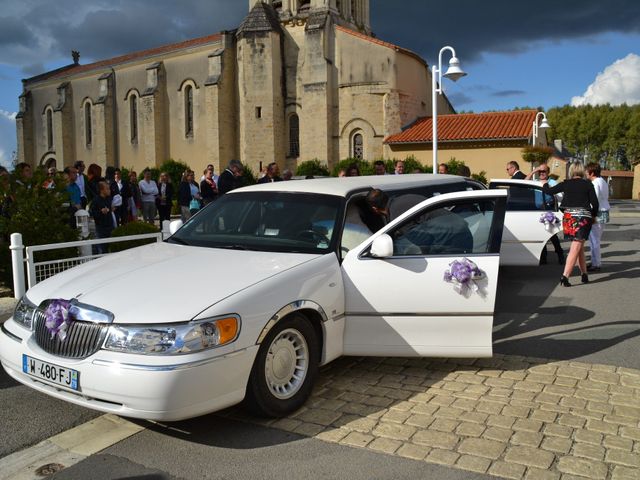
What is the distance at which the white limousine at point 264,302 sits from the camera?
12.0 ft

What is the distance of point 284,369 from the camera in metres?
4.32

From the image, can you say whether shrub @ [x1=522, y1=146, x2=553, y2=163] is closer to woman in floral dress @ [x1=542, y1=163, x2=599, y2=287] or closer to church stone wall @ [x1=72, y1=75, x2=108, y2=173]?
woman in floral dress @ [x1=542, y1=163, x2=599, y2=287]

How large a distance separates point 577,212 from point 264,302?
22.5 feet

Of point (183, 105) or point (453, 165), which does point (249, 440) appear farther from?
point (183, 105)

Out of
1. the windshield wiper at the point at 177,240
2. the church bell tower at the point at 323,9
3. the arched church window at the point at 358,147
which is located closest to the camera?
the windshield wiper at the point at 177,240

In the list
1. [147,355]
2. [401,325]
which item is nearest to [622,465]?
[401,325]

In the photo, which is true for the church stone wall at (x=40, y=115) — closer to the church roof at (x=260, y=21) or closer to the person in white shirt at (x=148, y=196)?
the church roof at (x=260, y=21)

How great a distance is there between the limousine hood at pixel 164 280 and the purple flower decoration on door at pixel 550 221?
20.3ft

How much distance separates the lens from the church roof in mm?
34875

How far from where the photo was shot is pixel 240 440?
397 centimetres

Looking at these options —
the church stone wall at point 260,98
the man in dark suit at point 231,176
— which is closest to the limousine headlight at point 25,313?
the man in dark suit at point 231,176

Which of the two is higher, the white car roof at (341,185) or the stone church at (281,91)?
the stone church at (281,91)

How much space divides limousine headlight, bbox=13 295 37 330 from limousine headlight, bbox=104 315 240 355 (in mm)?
978

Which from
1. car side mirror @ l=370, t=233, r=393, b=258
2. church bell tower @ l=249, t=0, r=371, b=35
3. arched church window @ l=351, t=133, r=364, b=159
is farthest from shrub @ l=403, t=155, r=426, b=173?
car side mirror @ l=370, t=233, r=393, b=258
